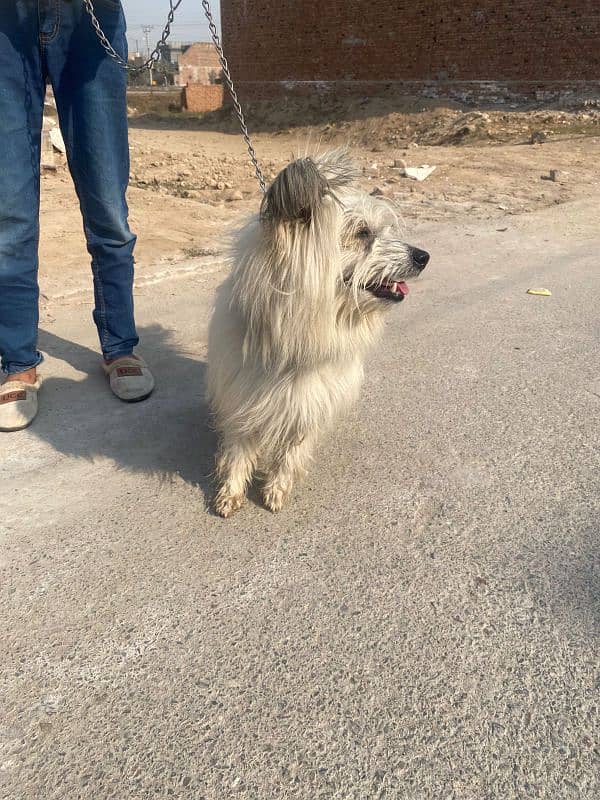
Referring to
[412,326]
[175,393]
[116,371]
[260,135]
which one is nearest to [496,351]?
[412,326]

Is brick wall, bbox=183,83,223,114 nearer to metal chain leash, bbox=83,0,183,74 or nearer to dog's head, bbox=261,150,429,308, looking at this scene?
metal chain leash, bbox=83,0,183,74

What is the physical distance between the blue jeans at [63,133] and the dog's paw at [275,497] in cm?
152

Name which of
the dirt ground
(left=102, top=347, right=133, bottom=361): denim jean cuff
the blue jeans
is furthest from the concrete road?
the dirt ground

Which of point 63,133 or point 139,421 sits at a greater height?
point 63,133

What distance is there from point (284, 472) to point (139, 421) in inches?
38.5

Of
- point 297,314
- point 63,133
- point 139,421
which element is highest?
point 63,133

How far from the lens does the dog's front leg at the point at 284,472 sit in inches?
101

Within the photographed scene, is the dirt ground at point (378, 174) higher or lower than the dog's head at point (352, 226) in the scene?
lower

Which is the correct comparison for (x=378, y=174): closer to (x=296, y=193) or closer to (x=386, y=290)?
(x=386, y=290)

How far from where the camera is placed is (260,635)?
1.94 m

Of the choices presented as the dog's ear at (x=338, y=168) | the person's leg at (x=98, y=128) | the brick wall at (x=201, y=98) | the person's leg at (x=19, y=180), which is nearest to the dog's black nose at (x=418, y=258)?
the dog's ear at (x=338, y=168)

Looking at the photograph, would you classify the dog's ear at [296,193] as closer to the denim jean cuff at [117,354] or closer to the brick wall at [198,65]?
the denim jean cuff at [117,354]

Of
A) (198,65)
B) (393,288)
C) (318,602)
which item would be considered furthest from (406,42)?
(198,65)

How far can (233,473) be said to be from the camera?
2.57m
